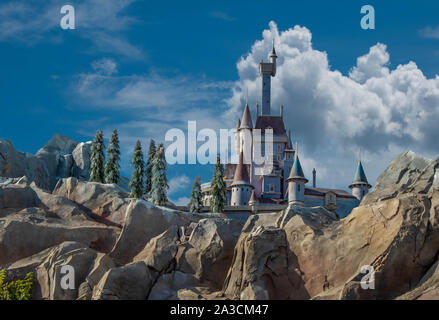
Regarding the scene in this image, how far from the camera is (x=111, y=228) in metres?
33.8

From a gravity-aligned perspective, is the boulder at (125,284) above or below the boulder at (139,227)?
below

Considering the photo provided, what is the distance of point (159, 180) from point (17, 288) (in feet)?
93.9

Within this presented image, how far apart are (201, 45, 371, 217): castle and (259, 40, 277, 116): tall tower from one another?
0.17 m

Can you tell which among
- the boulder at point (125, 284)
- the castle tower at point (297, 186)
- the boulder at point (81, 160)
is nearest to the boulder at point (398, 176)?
the boulder at point (125, 284)

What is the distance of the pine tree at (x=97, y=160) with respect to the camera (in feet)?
198

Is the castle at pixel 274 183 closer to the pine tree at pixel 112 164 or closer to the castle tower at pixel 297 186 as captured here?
the castle tower at pixel 297 186

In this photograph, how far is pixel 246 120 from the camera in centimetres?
9300

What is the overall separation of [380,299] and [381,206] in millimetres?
4299

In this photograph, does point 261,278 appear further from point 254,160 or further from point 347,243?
point 254,160

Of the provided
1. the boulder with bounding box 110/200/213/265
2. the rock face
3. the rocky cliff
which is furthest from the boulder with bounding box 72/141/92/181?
the boulder with bounding box 110/200/213/265

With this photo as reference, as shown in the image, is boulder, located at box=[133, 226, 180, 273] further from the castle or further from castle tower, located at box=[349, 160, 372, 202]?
castle tower, located at box=[349, 160, 372, 202]

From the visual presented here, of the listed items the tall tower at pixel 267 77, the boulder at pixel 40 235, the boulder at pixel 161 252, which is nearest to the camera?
the boulder at pixel 161 252

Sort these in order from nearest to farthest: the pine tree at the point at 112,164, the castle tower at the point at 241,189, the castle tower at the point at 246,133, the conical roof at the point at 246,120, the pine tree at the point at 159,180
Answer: the pine tree at the point at 159,180
the pine tree at the point at 112,164
the castle tower at the point at 241,189
the castle tower at the point at 246,133
the conical roof at the point at 246,120
